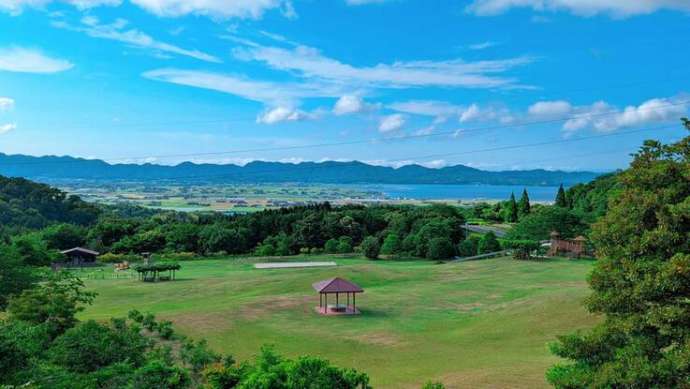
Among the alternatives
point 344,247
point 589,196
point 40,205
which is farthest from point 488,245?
point 40,205

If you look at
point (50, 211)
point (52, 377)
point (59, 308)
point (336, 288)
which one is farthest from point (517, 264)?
point (50, 211)

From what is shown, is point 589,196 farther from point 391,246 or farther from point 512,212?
point 391,246

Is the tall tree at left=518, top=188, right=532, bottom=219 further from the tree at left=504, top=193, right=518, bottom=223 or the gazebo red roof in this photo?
the gazebo red roof

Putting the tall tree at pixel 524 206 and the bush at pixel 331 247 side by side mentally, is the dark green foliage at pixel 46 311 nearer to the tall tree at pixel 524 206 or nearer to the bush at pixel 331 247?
the bush at pixel 331 247

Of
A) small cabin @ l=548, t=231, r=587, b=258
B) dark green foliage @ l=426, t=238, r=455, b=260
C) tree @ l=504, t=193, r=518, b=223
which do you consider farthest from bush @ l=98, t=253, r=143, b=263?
tree @ l=504, t=193, r=518, b=223

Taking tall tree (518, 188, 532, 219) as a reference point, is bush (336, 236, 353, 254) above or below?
below

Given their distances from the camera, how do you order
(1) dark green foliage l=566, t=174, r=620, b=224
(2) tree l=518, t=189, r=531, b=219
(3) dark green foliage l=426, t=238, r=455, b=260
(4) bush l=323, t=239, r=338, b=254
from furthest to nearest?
(2) tree l=518, t=189, r=531, b=219, (1) dark green foliage l=566, t=174, r=620, b=224, (4) bush l=323, t=239, r=338, b=254, (3) dark green foliage l=426, t=238, r=455, b=260

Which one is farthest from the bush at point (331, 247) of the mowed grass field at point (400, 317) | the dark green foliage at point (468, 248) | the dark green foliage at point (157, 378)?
the dark green foliage at point (157, 378)
